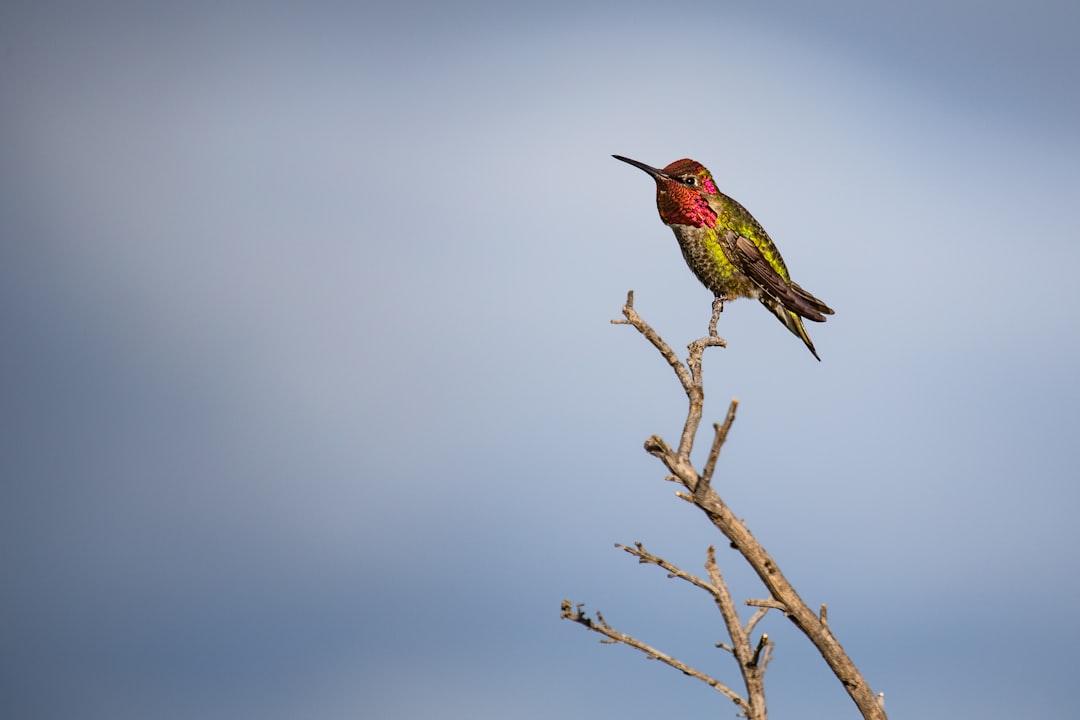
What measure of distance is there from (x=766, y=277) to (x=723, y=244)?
0.67m

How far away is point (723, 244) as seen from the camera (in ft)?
43.7

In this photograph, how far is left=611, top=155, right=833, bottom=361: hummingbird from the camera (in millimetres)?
13109

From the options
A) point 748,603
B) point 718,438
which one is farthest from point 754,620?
point 718,438

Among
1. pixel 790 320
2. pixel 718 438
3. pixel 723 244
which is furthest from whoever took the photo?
pixel 790 320

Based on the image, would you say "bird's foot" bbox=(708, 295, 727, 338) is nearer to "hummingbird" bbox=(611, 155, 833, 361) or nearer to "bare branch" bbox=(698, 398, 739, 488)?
"hummingbird" bbox=(611, 155, 833, 361)

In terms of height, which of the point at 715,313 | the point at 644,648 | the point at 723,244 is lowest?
the point at 644,648

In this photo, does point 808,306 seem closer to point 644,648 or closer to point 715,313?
point 715,313

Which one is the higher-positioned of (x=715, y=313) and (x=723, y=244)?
(x=723, y=244)

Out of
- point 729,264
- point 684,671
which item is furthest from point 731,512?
point 729,264

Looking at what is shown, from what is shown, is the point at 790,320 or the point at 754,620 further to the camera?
the point at 790,320

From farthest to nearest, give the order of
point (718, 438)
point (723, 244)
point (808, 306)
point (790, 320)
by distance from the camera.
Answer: point (790, 320)
point (723, 244)
point (808, 306)
point (718, 438)

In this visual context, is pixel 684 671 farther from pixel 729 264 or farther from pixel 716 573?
pixel 729 264

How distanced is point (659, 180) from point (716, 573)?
5.32 m

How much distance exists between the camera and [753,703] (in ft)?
32.6
